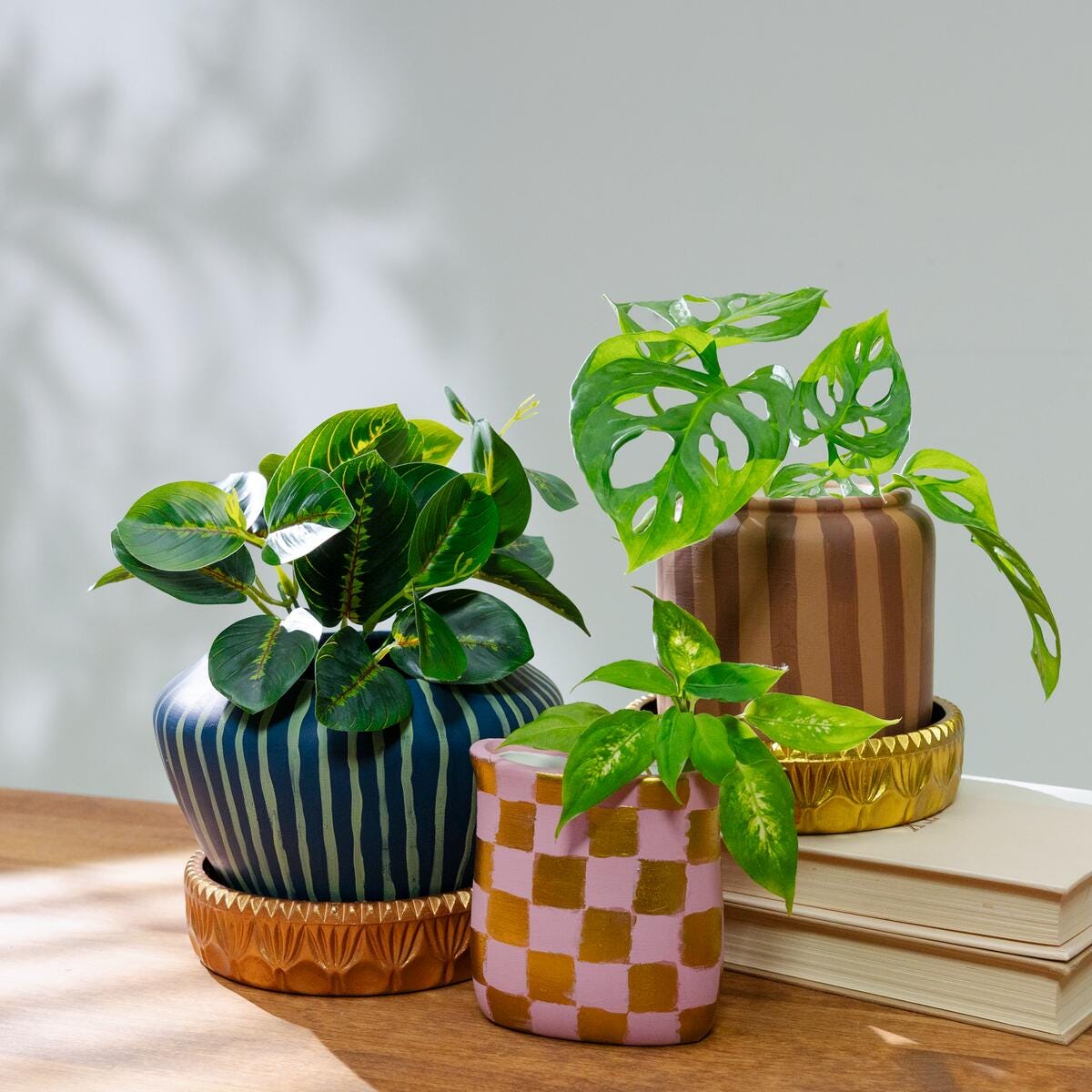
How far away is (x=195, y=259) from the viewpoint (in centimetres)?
159

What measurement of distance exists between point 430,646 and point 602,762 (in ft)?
0.41

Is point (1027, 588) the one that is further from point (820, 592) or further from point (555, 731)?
point (555, 731)

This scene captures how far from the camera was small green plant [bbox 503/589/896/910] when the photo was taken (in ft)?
1.89

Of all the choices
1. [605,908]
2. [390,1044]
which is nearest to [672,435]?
[605,908]

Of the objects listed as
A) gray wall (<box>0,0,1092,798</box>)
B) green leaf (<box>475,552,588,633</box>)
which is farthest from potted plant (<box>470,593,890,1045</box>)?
gray wall (<box>0,0,1092,798</box>)

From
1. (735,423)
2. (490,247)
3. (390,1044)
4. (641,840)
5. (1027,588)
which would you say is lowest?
(390,1044)

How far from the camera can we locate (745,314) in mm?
655

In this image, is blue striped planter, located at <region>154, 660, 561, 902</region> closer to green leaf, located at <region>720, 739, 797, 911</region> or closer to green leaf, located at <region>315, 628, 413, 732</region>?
green leaf, located at <region>315, 628, 413, 732</region>

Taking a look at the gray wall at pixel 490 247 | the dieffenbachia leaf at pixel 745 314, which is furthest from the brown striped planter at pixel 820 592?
the gray wall at pixel 490 247

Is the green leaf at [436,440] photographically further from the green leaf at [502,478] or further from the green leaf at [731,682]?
the green leaf at [731,682]

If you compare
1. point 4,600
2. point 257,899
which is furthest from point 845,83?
point 4,600

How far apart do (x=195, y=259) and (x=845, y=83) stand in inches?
33.2

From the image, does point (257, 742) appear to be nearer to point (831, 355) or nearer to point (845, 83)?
point (831, 355)

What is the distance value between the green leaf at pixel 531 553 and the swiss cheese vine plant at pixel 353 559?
1.4 inches
